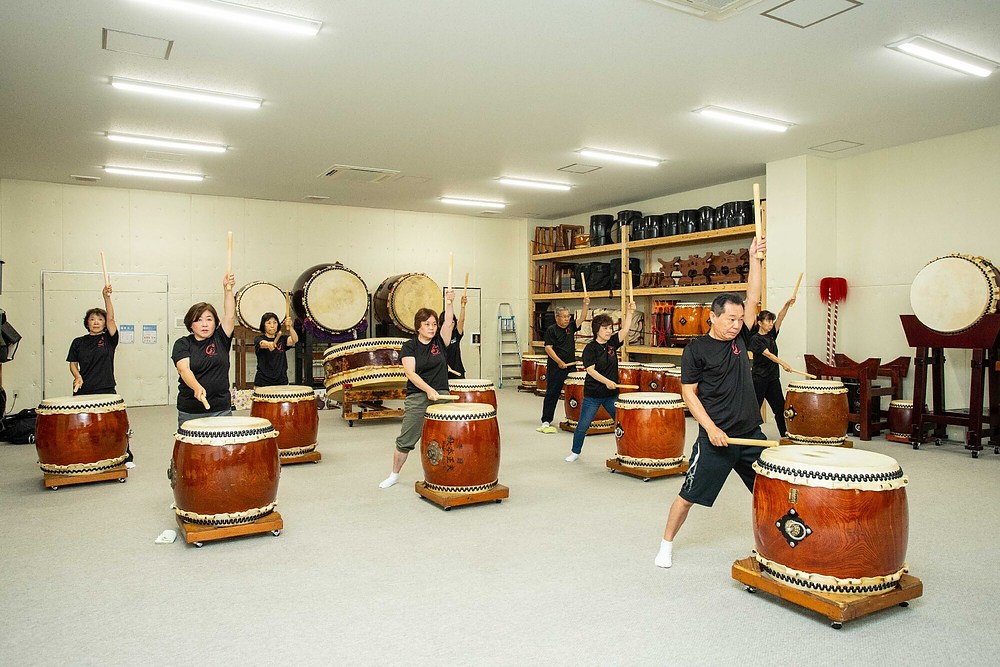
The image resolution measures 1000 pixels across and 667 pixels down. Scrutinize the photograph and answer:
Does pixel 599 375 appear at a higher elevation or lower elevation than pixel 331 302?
lower

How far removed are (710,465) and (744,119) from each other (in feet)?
14.8

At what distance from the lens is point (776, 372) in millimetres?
7094

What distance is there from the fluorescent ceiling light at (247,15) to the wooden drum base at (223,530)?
9.92 feet

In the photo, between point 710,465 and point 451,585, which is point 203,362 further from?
point 710,465

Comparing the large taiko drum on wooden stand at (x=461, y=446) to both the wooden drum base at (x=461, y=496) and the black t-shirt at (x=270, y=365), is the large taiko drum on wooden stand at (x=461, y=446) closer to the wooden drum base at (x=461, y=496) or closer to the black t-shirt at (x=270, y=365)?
the wooden drum base at (x=461, y=496)

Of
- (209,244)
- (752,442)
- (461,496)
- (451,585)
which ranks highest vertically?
(209,244)

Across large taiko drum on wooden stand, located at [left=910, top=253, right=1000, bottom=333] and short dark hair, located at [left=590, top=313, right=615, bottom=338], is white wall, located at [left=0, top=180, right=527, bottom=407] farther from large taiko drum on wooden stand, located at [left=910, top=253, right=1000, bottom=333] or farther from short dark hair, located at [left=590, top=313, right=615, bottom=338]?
large taiko drum on wooden stand, located at [left=910, top=253, right=1000, bottom=333]

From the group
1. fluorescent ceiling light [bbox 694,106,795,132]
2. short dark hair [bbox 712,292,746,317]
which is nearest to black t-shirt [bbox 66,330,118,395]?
short dark hair [bbox 712,292,746,317]

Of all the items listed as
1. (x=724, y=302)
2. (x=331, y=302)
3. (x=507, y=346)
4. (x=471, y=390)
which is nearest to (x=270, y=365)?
(x=471, y=390)

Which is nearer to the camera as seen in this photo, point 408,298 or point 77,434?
point 77,434

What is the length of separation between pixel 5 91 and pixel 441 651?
5.83 meters

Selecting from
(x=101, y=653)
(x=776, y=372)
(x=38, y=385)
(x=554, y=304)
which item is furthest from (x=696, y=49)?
(x=38, y=385)

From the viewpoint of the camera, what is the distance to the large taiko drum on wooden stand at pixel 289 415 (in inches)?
241

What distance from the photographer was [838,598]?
9.66 ft
